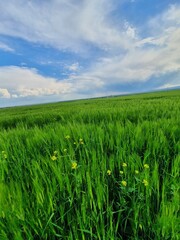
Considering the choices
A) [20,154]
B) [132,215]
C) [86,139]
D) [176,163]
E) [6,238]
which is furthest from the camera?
[86,139]

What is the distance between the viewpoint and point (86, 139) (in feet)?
6.72

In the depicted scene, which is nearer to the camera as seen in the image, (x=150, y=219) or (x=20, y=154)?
(x=150, y=219)

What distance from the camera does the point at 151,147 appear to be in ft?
5.70

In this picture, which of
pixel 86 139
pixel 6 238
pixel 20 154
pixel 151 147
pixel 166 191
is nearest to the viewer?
pixel 6 238

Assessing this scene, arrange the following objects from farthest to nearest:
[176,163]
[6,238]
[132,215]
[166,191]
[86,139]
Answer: [86,139] → [176,163] → [166,191] → [132,215] → [6,238]

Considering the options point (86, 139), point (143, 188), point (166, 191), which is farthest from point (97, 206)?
point (86, 139)

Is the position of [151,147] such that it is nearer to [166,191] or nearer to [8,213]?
[166,191]

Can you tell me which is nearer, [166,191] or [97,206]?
[97,206]

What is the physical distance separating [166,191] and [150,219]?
28cm

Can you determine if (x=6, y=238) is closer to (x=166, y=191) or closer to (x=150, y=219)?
(x=150, y=219)

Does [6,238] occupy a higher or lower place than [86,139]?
lower

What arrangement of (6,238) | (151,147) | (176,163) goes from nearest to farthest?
(6,238)
(176,163)
(151,147)

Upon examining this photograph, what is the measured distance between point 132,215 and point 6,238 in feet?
2.10

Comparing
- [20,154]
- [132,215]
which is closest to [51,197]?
[132,215]
